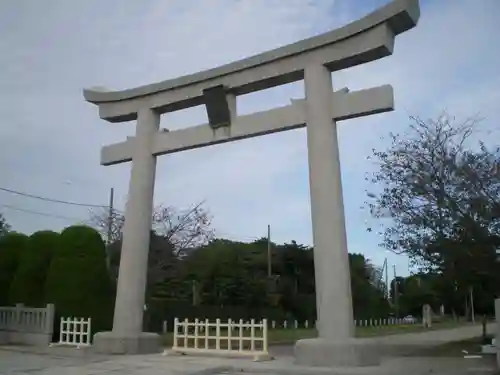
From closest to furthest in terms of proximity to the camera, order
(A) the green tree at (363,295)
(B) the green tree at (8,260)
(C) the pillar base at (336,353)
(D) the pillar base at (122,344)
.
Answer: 1. (C) the pillar base at (336,353)
2. (D) the pillar base at (122,344)
3. (B) the green tree at (8,260)
4. (A) the green tree at (363,295)

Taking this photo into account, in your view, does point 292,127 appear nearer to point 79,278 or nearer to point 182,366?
point 182,366

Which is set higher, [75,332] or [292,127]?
[292,127]

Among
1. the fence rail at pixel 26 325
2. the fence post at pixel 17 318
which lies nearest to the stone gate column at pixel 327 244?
the fence rail at pixel 26 325

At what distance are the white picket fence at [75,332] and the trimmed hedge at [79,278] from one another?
0.89 metres

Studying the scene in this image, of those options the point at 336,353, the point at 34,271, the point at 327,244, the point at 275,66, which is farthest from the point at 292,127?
the point at 34,271

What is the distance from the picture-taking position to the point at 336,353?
10.6 meters

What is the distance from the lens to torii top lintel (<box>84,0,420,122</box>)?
11414 millimetres

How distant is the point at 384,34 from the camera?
37.2ft

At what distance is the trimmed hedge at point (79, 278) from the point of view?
1675 centimetres

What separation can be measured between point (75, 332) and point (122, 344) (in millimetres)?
2428

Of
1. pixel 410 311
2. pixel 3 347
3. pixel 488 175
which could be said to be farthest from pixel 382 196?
pixel 410 311

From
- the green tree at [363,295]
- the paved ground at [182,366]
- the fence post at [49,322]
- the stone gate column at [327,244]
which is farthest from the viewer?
the green tree at [363,295]

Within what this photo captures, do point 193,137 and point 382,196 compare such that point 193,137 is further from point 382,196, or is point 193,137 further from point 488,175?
point 488,175

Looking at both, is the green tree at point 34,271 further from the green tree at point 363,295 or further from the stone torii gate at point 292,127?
the green tree at point 363,295
